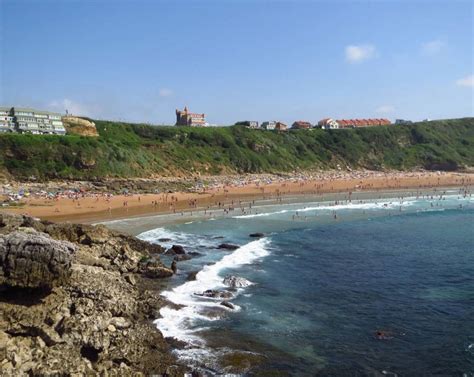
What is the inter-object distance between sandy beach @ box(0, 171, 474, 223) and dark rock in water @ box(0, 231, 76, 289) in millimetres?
26053

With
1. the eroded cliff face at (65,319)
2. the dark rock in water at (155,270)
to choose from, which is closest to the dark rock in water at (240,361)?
the eroded cliff face at (65,319)

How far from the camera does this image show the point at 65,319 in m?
15.9

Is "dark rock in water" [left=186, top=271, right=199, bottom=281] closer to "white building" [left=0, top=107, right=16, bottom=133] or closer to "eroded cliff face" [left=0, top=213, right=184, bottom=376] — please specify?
"eroded cliff face" [left=0, top=213, right=184, bottom=376]

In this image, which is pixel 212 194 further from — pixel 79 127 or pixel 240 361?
pixel 240 361

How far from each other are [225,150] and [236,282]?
67246mm

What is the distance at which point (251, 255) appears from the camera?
108 feet

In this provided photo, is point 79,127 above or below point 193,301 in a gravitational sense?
above

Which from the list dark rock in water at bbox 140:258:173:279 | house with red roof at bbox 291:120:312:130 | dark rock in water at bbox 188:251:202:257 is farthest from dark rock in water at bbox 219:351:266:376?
house with red roof at bbox 291:120:312:130

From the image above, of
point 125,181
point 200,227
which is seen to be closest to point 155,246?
point 200,227

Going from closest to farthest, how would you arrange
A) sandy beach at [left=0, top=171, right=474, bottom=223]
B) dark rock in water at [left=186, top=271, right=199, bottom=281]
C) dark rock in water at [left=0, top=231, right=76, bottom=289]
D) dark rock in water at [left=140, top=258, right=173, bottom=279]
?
dark rock in water at [left=0, top=231, right=76, bottom=289] → dark rock in water at [left=140, top=258, right=173, bottom=279] → dark rock in water at [left=186, top=271, right=199, bottom=281] → sandy beach at [left=0, top=171, right=474, bottom=223]

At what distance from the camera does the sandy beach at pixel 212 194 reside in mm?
46919

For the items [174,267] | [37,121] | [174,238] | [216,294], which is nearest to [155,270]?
[174,267]

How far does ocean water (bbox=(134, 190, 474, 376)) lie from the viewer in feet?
54.8

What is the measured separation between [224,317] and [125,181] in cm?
4606
